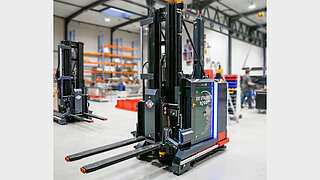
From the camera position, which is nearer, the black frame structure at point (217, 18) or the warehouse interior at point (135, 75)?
the warehouse interior at point (135, 75)

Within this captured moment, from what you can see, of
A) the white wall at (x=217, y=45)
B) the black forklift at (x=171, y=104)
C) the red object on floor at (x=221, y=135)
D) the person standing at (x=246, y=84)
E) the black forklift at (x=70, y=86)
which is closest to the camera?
the black forklift at (x=171, y=104)

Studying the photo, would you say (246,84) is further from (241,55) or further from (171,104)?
(241,55)

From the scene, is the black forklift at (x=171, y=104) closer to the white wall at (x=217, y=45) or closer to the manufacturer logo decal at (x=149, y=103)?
the manufacturer logo decal at (x=149, y=103)

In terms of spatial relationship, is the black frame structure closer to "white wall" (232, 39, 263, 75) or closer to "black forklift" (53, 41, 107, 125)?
"white wall" (232, 39, 263, 75)

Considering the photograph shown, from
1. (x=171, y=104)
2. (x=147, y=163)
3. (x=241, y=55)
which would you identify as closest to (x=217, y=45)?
(x=241, y=55)

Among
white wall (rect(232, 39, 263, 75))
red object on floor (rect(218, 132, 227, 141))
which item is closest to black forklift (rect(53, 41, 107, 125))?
red object on floor (rect(218, 132, 227, 141))

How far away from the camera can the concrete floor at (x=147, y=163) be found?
273cm

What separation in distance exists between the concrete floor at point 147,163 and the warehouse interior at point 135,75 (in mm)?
13

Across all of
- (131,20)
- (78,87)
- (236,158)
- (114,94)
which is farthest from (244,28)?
(236,158)

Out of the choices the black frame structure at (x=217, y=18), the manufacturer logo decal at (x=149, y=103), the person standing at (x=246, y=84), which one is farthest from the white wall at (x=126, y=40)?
the manufacturer logo decal at (x=149, y=103)

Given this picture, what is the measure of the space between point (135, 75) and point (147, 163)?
14313 millimetres

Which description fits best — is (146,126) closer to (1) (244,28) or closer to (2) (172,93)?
(2) (172,93)

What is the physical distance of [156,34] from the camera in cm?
321

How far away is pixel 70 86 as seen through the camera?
6.45 metres
